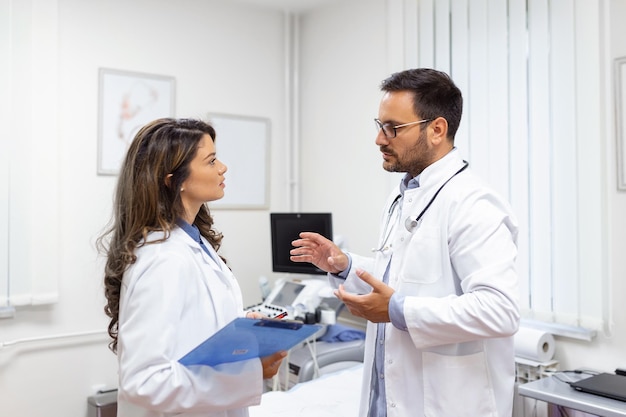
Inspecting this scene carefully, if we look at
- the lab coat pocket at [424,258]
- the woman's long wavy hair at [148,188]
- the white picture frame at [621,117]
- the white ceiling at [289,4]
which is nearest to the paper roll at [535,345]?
the white picture frame at [621,117]

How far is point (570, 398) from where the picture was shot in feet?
6.00

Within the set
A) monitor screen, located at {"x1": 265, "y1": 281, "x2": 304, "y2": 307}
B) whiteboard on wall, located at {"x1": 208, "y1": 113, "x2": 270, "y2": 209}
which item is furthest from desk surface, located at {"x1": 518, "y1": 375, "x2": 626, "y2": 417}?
whiteboard on wall, located at {"x1": 208, "y1": 113, "x2": 270, "y2": 209}

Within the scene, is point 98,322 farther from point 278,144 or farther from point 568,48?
point 568,48

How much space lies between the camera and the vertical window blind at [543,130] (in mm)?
2219

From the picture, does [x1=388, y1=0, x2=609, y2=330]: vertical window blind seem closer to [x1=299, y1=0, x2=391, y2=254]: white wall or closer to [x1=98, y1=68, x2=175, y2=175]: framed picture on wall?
[x1=299, y1=0, x2=391, y2=254]: white wall

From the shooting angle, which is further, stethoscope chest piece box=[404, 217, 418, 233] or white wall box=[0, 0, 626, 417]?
white wall box=[0, 0, 626, 417]

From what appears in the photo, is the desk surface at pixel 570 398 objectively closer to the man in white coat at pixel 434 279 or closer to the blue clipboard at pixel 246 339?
the man in white coat at pixel 434 279

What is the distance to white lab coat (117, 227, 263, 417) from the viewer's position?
109 cm

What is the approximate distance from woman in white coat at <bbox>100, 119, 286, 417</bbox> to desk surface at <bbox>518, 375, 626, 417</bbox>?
1.11 metres

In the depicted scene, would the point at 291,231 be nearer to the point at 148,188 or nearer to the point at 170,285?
the point at 148,188

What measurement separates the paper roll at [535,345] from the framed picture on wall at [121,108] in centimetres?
218

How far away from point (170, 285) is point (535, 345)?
1644mm

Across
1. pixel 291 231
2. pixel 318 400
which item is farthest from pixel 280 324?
pixel 291 231

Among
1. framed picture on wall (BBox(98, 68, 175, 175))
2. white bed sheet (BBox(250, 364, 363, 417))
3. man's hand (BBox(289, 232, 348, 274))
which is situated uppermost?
framed picture on wall (BBox(98, 68, 175, 175))
